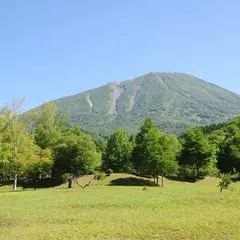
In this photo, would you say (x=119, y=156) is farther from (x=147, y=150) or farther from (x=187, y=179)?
(x=187, y=179)

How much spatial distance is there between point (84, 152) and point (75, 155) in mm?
2108

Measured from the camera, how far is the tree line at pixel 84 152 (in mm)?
51812

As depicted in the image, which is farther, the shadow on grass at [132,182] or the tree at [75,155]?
the tree at [75,155]

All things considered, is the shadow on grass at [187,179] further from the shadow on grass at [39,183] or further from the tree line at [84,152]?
the shadow on grass at [39,183]

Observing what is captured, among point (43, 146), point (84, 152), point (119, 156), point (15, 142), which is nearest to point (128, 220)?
point (15, 142)

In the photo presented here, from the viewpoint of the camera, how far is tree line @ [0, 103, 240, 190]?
5181 cm

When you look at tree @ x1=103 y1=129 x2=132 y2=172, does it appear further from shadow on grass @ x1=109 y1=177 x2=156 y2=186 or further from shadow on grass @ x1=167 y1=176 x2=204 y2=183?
shadow on grass @ x1=109 y1=177 x2=156 y2=186

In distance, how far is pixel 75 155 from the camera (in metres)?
63.2

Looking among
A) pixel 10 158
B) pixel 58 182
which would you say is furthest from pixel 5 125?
pixel 58 182

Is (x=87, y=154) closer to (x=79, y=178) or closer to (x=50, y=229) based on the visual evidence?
(x=79, y=178)

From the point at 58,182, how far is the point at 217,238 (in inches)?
1989

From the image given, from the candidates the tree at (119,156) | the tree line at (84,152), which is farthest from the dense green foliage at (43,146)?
the tree at (119,156)

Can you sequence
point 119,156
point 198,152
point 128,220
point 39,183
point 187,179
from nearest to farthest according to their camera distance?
1. point 128,220
2. point 39,183
3. point 187,179
4. point 198,152
5. point 119,156

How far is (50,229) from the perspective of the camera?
18.4 meters
